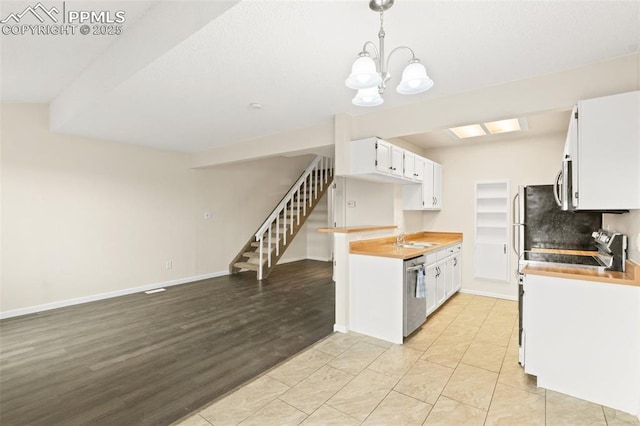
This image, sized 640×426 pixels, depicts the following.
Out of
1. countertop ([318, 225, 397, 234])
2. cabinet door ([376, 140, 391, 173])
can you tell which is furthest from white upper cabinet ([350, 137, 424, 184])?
countertop ([318, 225, 397, 234])

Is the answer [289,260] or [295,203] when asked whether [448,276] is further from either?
[289,260]

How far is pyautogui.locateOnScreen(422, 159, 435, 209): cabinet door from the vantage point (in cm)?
456

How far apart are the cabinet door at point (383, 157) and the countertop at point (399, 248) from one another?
922mm

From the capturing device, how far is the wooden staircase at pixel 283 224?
622 cm

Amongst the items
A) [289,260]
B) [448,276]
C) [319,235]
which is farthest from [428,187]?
[289,260]

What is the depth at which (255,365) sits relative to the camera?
264cm

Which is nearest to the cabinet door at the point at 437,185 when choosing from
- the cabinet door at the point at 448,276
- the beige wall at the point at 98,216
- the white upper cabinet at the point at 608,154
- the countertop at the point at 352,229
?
the cabinet door at the point at 448,276

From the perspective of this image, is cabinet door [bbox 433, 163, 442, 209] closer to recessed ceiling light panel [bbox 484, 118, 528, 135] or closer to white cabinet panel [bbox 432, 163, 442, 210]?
white cabinet panel [bbox 432, 163, 442, 210]

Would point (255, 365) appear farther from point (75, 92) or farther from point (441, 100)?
point (75, 92)

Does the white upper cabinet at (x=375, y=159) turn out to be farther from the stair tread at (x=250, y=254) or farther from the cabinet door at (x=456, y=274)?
the stair tread at (x=250, y=254)

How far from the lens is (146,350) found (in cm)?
293

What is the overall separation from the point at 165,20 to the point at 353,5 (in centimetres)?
130

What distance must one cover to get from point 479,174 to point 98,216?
6145 mm

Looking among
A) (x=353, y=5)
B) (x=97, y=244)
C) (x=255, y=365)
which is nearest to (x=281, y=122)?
(x=353, y=5)
